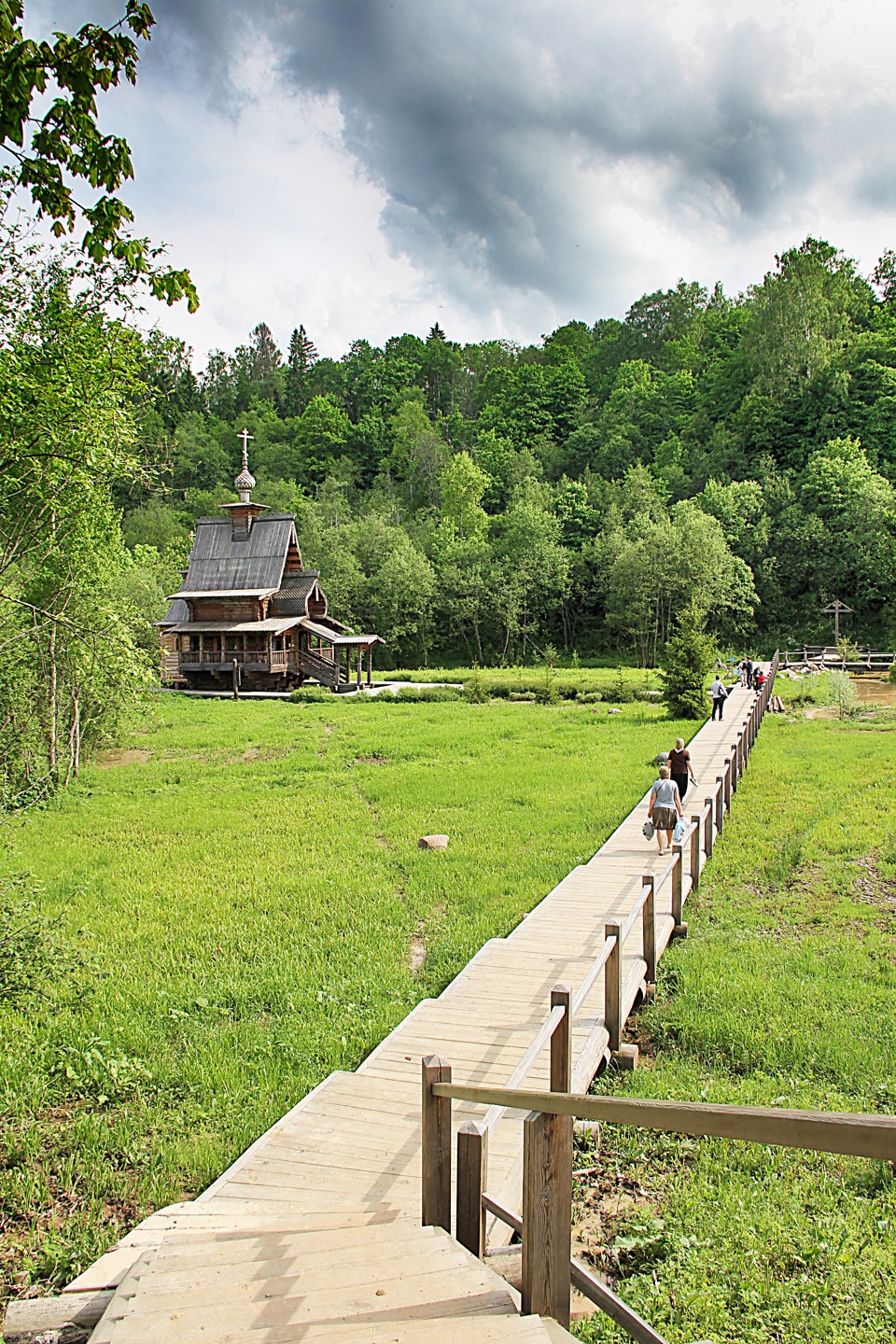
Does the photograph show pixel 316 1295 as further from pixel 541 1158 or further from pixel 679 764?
pixel 679 764

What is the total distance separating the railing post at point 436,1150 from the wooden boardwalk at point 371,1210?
0.39ft

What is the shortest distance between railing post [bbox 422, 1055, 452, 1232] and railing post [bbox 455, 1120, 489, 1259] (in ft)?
0.54

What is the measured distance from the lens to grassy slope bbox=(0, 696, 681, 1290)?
5164 millimetres

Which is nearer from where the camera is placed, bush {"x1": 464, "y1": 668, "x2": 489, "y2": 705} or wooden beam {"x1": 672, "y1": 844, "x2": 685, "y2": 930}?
wooden beam {"x1": 672, "y1": 844, "x2": 685, "y2": 930}

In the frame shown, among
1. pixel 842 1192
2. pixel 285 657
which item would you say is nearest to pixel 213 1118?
pixel 842 1192

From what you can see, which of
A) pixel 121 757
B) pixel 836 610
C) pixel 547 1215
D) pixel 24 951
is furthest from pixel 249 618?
pixel 547 1215

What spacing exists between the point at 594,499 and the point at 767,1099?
6021cm

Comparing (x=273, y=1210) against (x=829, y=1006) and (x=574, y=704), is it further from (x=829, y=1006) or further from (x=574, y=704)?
(x=574, y=704)

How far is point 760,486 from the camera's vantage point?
58.2 m

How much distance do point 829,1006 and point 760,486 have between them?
5721cm

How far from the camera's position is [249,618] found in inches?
1586

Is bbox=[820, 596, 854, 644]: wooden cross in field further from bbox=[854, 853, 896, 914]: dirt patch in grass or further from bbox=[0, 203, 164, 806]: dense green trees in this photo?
bbox=[0, 203, 164, 806]: dense green trees

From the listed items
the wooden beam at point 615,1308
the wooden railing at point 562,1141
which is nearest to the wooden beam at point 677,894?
the wooden railing at point 562,1141

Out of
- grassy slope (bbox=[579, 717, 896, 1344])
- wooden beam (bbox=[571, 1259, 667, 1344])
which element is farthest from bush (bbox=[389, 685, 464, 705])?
wooden beam (bbox=[571, 1259, 667, 1344])
